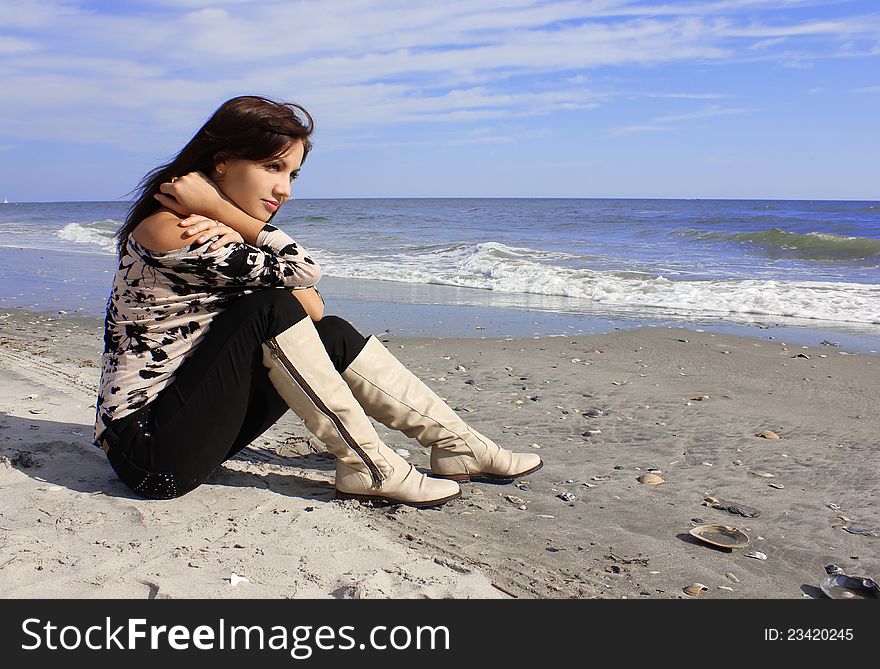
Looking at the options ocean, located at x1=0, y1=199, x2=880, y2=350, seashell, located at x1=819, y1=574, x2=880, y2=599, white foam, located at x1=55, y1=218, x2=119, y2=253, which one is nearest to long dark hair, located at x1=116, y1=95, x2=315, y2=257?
seashell, located at x1=819, y1=574, x2=880, y2=599

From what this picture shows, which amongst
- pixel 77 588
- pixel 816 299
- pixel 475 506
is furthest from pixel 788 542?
pixel 816 299

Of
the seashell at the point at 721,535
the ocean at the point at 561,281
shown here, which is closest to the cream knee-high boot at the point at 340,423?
the seashell at the point at 721,535

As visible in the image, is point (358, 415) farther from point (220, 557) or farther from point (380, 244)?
point (380, 244)

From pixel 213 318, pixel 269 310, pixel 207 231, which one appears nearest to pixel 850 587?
pixel 269 310

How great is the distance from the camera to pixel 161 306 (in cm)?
282

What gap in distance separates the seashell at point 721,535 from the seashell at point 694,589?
0.34 meters

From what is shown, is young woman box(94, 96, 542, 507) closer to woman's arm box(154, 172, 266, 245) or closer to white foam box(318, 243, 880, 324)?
woman's arm box(154, 172, 266, 245)

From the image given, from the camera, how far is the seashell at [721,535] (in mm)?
3041

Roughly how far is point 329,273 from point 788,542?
1121 centimetres

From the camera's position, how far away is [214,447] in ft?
9.45

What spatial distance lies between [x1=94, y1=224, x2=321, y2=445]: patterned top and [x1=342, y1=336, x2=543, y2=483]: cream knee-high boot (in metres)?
0.50

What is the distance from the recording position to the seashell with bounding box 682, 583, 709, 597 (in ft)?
8.77

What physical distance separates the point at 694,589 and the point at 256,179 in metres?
2.12

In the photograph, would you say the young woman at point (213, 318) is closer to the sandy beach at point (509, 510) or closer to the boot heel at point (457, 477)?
the sandy beach at point (509, 510)
